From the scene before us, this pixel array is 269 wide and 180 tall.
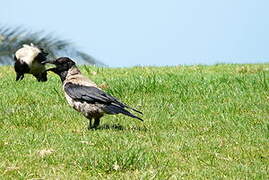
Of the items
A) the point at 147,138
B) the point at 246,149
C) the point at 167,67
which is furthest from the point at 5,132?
the point at 167,67

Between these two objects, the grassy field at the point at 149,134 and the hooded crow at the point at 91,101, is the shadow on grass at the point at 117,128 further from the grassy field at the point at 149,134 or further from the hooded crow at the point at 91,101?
the hooded crow at the point at 91,101

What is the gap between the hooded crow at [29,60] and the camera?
16.3m

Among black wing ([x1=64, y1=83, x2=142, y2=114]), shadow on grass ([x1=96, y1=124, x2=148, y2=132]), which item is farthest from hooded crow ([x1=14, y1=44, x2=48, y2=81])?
black wing ([x1=64, y1=83, x2=142, y2=114])

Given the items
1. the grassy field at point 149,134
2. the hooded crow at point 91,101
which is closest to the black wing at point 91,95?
the hooded crow at point 91,101

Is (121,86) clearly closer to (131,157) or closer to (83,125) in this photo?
(83,125)

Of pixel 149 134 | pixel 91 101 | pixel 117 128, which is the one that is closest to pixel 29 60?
pixel 117 128

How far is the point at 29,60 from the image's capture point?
669 inches

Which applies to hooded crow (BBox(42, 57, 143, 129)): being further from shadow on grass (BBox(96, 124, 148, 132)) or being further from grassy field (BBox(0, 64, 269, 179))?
grassy field (BBox(0, 64, 269, 179))

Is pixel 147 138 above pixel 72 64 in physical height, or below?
below

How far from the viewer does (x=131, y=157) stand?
6473mm

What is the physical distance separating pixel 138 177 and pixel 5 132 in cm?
282

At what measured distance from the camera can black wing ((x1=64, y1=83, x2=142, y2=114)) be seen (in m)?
8.19

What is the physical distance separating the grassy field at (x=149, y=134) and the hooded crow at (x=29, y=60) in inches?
132

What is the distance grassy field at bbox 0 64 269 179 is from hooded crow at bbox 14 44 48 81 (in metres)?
3.35
